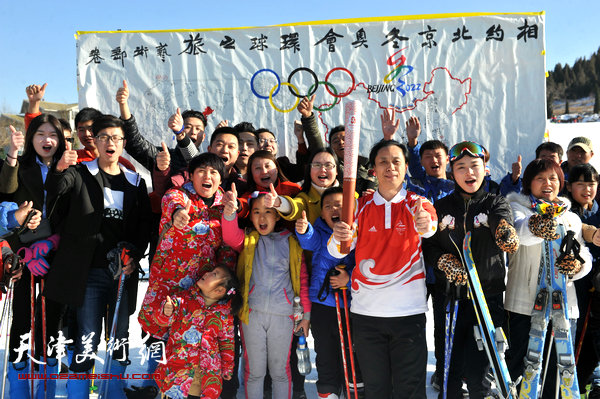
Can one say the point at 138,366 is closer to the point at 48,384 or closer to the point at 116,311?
the point at 48,384

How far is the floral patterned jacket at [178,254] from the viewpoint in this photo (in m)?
2.93

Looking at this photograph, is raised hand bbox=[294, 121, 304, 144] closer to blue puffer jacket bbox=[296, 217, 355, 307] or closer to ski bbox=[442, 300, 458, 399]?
blue puffer jacket bbox=[296, 217, 355, 307]

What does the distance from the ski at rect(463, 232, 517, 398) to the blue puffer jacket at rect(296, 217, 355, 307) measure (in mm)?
761

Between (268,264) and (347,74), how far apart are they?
279cm

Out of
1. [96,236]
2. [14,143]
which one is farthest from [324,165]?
[14,143]

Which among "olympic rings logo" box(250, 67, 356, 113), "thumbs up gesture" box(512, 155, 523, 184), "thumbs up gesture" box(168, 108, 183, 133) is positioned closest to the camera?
"thumbs up gesture" box(168, 108, 183, 133)

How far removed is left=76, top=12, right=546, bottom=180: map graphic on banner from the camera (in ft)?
15.7

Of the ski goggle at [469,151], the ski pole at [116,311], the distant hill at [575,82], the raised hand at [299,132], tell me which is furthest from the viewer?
the distant hill at [575,82]

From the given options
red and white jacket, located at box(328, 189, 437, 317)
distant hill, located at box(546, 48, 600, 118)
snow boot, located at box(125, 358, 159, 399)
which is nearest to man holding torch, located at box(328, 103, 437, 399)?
red and white jacket, located at box(328, 189, 437, 317)

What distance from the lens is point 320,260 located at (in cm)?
296

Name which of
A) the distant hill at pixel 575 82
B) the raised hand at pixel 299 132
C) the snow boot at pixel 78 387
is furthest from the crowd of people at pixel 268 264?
the distant hill at pixel 575 82

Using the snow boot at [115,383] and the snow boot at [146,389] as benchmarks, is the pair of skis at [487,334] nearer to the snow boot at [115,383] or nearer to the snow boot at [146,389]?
the snow boot at [146,389]

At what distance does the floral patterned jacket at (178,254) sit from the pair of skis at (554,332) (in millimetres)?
2056

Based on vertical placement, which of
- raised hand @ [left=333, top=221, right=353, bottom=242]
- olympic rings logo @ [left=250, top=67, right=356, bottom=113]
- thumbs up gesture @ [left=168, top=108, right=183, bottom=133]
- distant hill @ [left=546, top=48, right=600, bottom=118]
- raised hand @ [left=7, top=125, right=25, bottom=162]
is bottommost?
raised hand @ [left=333, top=221, right=353, bottom=242]
